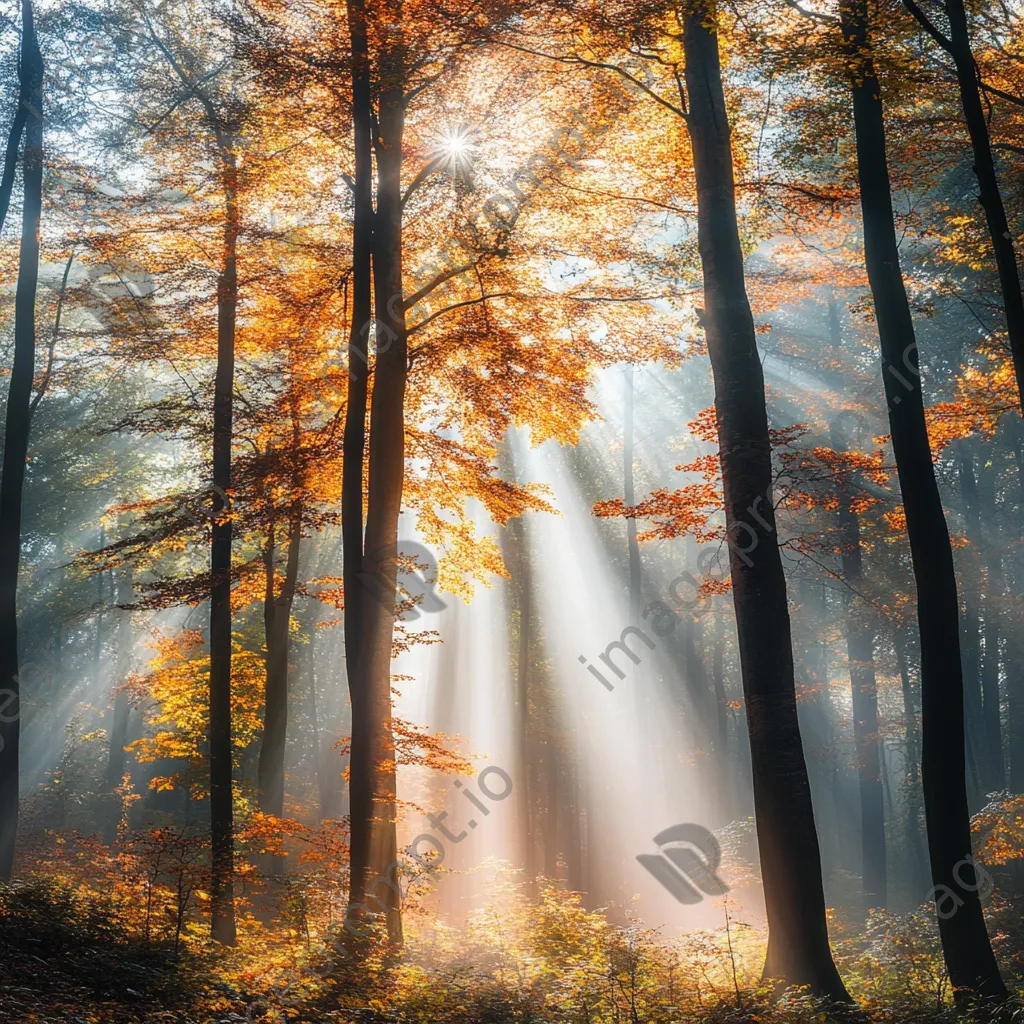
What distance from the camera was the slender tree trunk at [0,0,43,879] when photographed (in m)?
10.9

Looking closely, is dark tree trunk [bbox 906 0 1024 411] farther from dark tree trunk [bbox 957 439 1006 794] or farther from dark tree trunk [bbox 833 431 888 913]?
dark tree trunk [bbox 957 439 1006 794]

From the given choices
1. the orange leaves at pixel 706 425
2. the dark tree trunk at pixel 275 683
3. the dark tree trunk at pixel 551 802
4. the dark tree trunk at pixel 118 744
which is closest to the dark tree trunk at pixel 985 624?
the dark tree trunk at pixel 551 802

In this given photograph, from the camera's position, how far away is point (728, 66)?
9.90 metres

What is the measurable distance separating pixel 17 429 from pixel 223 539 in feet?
9.61

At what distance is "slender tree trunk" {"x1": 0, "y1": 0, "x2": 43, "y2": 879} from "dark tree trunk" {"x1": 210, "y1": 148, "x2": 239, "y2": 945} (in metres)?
2.32

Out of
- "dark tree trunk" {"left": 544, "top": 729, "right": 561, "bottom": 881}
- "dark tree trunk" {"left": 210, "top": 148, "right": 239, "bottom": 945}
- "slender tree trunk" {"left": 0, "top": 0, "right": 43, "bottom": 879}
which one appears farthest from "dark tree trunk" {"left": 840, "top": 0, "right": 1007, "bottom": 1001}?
"dark tree trunk" {"left": 544, "top": 729, "right": 561, "bottom": 881}

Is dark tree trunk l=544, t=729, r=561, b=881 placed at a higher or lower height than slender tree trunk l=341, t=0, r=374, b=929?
lower

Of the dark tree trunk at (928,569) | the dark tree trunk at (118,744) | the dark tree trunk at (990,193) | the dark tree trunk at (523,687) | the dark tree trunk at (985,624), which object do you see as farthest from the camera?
the dark tree trunk at (118,744)

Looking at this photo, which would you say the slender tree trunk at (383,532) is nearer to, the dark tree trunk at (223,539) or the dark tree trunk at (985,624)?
the dark tree trunk at (223,539)

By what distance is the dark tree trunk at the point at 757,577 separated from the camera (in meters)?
6.42

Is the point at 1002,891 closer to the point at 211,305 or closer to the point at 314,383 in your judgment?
the point at 314,383

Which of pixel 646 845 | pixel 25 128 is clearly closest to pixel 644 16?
pixel 25 128

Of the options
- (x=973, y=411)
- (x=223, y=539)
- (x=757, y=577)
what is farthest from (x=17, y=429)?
(x=973, y=411)

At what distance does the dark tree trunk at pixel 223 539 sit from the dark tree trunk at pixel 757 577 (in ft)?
21.5
